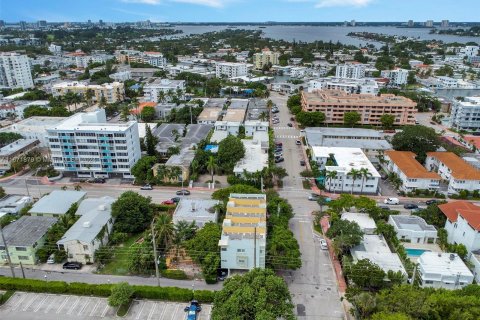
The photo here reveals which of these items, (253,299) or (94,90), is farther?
(94,90)

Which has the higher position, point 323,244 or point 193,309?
point 323,244

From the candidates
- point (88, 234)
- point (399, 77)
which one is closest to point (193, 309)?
point (88, 234)

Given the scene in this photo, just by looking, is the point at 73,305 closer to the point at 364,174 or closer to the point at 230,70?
the point at 364,174

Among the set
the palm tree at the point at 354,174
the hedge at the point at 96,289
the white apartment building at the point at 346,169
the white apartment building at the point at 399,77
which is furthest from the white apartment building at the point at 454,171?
the white apartment building at the point at 399,77

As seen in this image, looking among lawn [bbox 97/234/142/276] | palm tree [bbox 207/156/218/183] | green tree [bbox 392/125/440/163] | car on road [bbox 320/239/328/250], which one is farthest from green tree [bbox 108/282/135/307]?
green tree [bbox 392/125/440/163]

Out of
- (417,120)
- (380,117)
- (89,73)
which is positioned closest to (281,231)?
(380,117)

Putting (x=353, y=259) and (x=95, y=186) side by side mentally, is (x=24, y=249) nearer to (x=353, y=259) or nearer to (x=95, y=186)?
Answer: (x=95, y=186)

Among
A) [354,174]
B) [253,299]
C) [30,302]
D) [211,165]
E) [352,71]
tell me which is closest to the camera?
[253,299]

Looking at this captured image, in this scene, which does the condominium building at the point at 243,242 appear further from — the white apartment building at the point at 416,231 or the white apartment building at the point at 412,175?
the white apartment building at the point at 412,175
